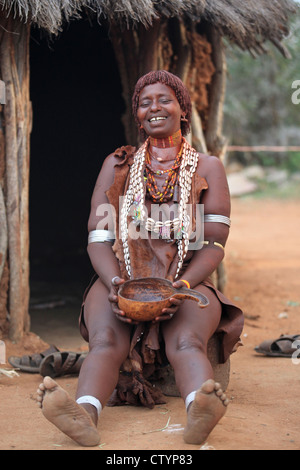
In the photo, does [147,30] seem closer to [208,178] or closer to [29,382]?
[208,178]

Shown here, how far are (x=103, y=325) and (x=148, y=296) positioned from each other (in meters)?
0.26

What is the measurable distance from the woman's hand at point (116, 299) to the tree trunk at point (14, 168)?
56.4 inches

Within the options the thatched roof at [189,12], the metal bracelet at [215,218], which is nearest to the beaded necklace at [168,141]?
→ the metal bracelet at [215,218]

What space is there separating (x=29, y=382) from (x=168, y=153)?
5.22 ft

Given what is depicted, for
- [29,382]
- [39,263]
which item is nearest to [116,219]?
[29,382]

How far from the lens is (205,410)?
236cm

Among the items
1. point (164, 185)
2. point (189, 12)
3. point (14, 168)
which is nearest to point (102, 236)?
point (164, 185)

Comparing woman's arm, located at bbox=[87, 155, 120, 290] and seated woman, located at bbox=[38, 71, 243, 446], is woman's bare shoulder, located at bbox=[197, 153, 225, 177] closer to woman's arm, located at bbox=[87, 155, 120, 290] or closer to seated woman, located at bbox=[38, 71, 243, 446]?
seated woman, located at bbox=[38, 71, 243, 446]

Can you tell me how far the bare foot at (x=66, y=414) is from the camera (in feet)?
7.70

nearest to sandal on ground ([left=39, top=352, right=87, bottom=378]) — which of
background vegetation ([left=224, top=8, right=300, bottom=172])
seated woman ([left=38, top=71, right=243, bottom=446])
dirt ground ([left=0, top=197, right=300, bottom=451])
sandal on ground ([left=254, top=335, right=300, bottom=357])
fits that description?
dirt ground ([left=0, top=197, right=300, bottom=451])

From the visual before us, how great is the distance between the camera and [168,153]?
338 centimetres

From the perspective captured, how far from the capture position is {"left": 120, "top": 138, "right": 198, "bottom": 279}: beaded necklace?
3.21 metres

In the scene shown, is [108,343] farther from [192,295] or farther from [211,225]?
[211,225]

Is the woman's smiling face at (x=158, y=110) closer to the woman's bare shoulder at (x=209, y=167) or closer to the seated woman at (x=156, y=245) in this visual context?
the seated woman at (x=156, y=245)
